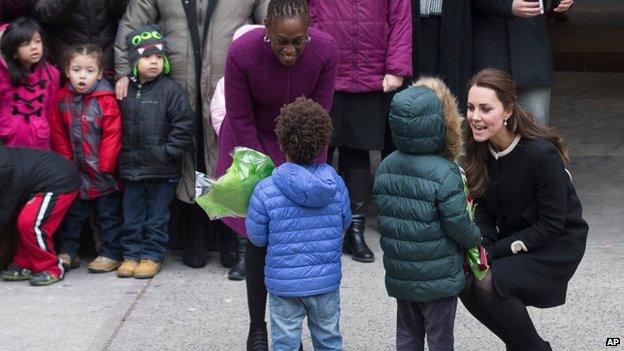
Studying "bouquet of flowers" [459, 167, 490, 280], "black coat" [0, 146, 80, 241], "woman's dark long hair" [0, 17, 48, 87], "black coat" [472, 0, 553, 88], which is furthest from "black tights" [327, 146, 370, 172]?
"bouquet of flowers" [459, 167, 490, 280]

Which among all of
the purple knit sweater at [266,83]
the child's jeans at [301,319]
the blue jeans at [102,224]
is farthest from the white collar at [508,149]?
the blue jeans at [102,224]

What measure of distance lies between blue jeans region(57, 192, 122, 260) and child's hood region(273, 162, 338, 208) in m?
1.93

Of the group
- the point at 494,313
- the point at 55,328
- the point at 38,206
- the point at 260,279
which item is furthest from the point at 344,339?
the point at 38,206

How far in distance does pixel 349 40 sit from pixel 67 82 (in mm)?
1508

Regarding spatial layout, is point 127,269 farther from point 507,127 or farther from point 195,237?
point 507,127

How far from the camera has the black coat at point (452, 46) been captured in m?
6.49

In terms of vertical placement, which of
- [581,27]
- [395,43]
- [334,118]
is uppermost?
[395,43]

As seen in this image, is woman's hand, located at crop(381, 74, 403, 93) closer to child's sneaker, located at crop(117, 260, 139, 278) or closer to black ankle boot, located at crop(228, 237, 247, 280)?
black ankle boot, located at crop(228, 237, 247, 280)

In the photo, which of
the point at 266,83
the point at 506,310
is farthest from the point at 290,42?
the point at 506,310

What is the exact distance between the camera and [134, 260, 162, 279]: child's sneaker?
6374mm

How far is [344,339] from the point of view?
5.49 metres

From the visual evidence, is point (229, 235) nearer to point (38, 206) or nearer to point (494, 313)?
point (38, 206)

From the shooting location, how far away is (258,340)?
17.1 feet

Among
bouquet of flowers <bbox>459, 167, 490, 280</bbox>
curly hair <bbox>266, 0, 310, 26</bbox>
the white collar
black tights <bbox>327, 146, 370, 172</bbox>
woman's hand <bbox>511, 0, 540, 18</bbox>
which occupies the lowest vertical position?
black tights <bbox>327, 146, 370, 172</bbox>
